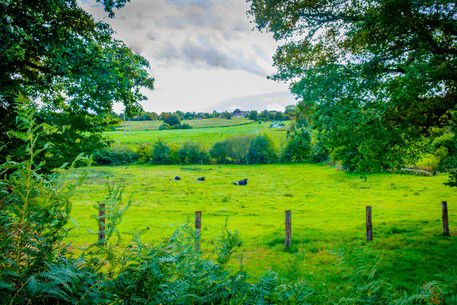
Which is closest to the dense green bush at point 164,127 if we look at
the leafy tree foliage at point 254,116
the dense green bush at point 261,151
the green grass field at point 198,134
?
the green grass field at point 198,134

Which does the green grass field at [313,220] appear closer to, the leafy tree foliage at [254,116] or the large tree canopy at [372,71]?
the large tree canopy at [372,71]

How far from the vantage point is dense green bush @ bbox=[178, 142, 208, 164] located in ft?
306

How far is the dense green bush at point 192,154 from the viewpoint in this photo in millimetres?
93312

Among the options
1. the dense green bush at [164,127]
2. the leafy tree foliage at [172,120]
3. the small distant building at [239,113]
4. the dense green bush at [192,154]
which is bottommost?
the dense green bush at [192,154]

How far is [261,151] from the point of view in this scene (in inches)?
3484

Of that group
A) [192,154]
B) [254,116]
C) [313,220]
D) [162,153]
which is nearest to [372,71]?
[313,220]

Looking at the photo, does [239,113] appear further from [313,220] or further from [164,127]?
[313,220]

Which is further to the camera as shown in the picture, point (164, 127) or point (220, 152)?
point (164, 127)

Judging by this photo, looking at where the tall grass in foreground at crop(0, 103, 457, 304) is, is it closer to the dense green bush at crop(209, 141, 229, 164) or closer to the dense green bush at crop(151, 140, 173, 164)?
the dense green bush at crop(209, 141, 229, 164)

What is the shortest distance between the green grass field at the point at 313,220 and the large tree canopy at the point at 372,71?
180 inches

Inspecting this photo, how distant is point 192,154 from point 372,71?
82700mm

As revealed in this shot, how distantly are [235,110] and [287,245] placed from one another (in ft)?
567

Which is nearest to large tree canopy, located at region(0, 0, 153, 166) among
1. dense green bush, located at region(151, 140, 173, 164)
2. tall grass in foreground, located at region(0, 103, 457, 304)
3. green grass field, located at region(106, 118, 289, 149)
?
tall grass in foreground, located at region(0, 103, 457, 304)

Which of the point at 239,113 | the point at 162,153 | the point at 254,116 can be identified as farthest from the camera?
the point at 239,113
